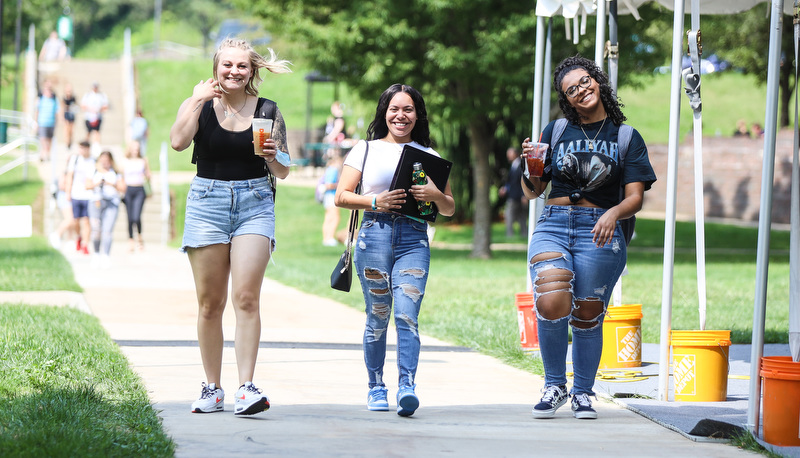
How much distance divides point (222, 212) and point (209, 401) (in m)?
1.00

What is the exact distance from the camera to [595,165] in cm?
579

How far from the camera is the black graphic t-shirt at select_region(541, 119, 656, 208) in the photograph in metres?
5.80

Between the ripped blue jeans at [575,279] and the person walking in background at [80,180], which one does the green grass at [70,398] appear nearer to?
the ripped blue jeans at [575,279]

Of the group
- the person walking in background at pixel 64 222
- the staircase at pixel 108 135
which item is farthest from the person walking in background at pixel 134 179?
the person walking in background at pixel 64 222

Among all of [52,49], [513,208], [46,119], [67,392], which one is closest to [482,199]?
[513,208]

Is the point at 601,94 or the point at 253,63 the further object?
the point at 601,94

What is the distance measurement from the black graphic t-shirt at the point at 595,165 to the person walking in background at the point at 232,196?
1471 mm

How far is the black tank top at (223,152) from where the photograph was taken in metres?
5.62

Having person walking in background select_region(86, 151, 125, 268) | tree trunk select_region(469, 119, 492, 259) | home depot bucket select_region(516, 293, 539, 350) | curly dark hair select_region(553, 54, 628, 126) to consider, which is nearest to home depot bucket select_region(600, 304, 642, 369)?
home depot bucket select_region(516, 293, 539, 350)

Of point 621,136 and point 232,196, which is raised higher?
point 621,136

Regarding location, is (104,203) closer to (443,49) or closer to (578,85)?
(443,49)

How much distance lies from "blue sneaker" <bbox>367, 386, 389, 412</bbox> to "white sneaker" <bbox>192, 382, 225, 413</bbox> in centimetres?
81

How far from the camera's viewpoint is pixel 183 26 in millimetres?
79875

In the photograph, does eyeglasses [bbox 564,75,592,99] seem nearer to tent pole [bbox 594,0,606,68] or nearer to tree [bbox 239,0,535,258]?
tent pole [bbox 594,0,606,68]
